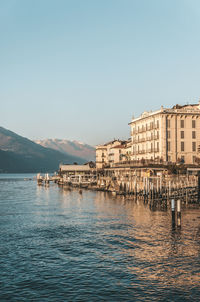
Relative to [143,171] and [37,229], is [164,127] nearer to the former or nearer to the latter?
[143,171]

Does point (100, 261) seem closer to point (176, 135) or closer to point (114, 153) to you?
point (176, 135)

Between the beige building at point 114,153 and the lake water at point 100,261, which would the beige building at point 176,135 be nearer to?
the beige building at point 114,153

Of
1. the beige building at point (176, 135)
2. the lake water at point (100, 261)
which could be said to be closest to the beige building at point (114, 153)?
the beige building at point (176, 135)

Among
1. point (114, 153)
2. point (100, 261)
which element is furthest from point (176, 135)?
point (100, 261)

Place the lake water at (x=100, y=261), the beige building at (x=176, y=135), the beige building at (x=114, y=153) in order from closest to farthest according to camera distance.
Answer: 1. the lake water at (x=100, y=261)
2. the beige building at (x=176, y=135)
3. the beige building at (x=114, y=153)

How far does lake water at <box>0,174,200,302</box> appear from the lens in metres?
21.1

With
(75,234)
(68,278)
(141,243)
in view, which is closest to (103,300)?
(68,278)

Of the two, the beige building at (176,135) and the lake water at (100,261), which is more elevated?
the beige building at (176,135)

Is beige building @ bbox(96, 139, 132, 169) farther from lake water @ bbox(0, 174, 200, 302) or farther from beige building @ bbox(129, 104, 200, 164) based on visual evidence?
lake water @ bbox(0, 174, 200, 302)

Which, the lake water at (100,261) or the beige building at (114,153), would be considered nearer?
the lake water at (100,261)

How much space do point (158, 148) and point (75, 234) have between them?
61.6 m

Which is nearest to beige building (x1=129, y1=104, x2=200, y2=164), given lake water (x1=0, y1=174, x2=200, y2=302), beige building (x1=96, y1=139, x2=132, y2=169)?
beige building (x1=96, y1=139, x2=132, y2=169)

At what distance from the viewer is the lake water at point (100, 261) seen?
21.1m

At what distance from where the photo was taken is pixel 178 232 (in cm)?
3703
